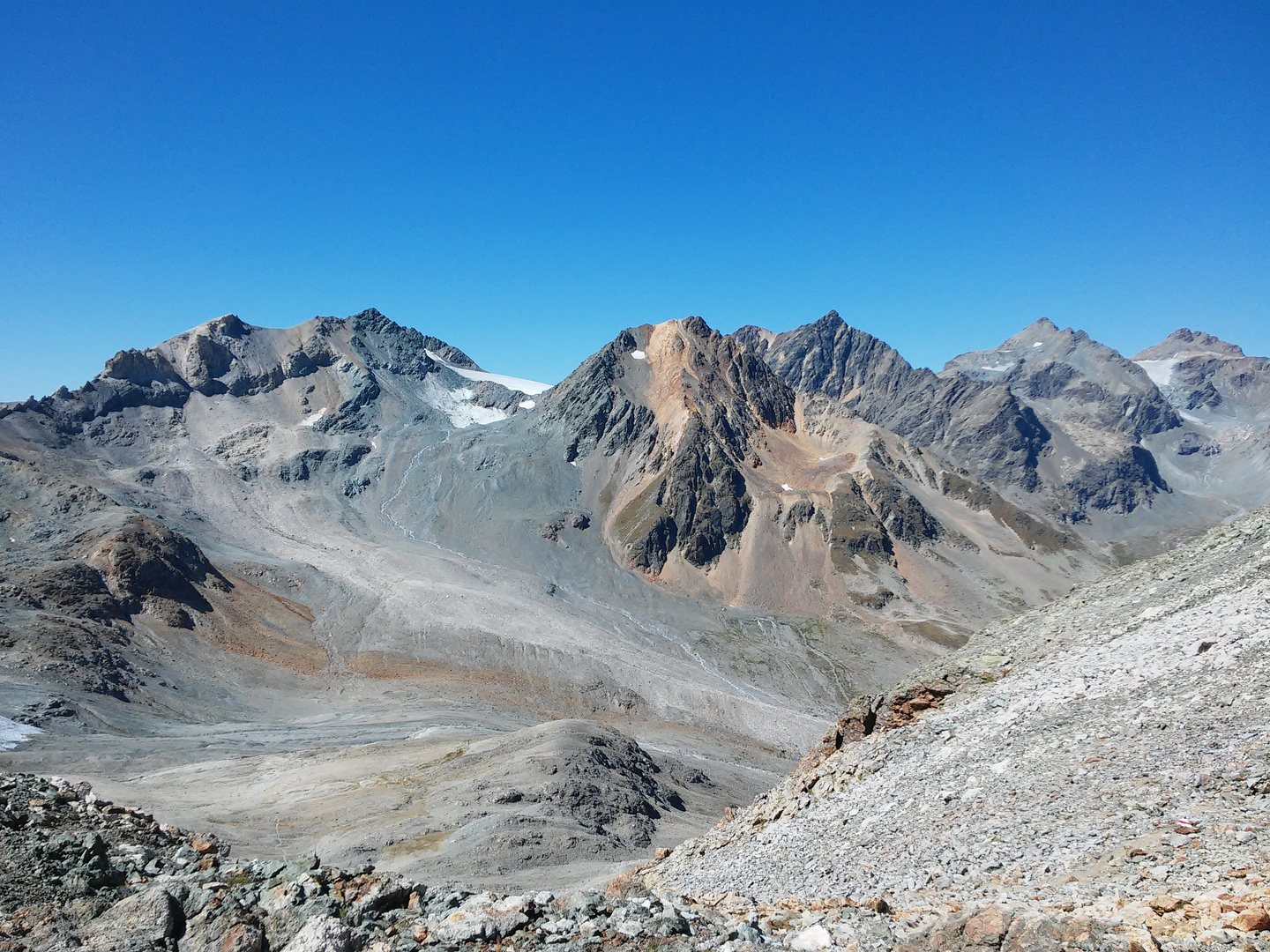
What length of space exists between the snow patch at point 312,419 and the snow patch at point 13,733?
129512 mm

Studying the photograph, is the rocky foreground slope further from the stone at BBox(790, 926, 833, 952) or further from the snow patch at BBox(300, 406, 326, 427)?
the snow patch at BBox(300, 406, 326, 427)

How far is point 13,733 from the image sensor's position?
50.6m

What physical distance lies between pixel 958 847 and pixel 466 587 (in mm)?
104168

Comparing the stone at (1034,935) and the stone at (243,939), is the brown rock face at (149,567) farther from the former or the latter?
the stone at (1034,935)

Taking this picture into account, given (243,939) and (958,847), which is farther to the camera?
(958,847)

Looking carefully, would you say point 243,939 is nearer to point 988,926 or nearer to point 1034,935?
point 988,926

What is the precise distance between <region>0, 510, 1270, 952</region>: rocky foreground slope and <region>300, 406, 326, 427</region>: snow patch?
16506cm

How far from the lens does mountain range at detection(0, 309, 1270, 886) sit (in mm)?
47594

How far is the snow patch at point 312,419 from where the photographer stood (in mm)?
173875

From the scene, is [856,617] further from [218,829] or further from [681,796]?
[218,829]

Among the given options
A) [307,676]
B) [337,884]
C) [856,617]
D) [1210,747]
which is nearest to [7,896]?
[337,884]

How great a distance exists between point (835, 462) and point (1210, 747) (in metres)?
163

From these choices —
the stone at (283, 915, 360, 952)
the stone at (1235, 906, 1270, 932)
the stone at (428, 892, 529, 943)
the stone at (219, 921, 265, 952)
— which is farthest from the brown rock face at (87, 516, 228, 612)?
the stone at (1235, 906, 1270, 932)

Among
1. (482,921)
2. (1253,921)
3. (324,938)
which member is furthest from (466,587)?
(1253,921)
